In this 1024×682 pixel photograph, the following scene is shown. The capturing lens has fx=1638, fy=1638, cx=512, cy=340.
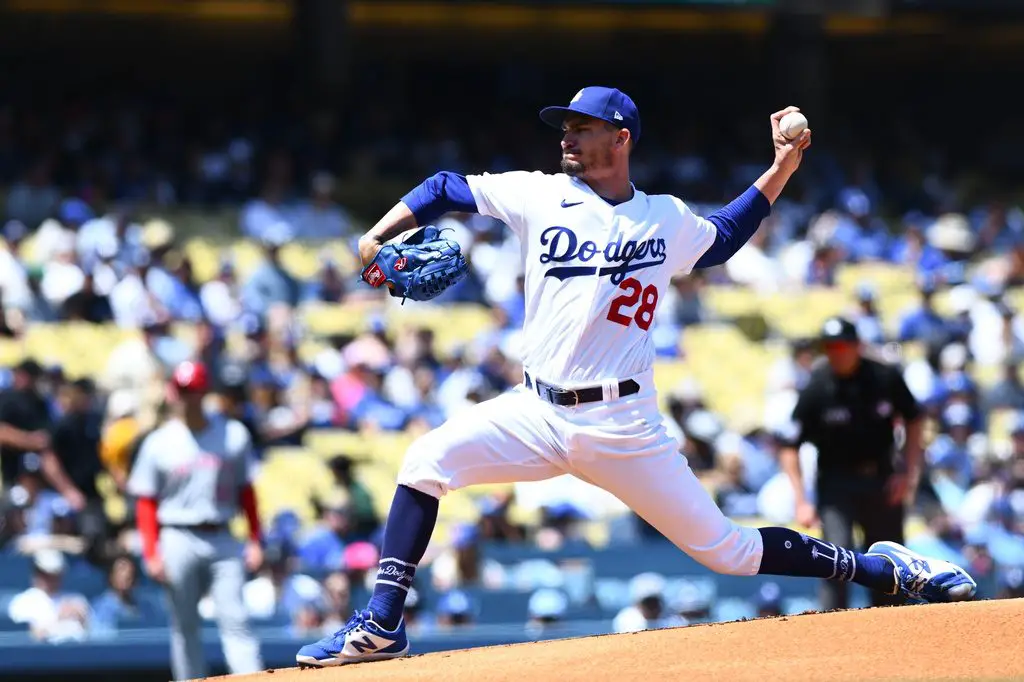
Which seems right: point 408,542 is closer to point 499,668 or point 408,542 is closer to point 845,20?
point 499,668

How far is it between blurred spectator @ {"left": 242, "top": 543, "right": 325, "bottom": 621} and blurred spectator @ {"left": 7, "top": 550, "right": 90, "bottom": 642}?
0.90m

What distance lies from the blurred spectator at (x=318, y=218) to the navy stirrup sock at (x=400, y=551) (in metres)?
9.27

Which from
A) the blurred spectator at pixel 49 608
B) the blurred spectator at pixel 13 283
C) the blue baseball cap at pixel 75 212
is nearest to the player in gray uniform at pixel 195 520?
the blurred spectator at pixel 49 608

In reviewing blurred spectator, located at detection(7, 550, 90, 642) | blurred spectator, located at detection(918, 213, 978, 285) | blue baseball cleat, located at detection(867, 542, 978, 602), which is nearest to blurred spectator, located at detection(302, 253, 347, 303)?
blurred spectator, located at detection(7, 550, 90, 642)

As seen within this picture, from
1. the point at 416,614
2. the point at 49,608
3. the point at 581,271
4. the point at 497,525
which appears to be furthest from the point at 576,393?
the point at 497,525

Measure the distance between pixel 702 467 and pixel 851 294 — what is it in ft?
13.3

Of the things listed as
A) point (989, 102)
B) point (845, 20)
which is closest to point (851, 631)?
point (845, 20)

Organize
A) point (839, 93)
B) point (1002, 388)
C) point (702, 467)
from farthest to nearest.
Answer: point (839, 93) < point (1002, 388) < point (702, 467)

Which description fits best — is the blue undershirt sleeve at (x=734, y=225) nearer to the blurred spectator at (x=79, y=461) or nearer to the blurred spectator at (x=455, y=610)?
the blurred spectator at (x=455, y=610)

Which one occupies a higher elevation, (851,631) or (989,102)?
(989,102)

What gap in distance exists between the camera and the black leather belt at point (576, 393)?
16.3 ft

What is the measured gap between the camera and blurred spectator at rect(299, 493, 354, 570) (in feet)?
31.2

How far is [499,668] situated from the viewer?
5.04 metres

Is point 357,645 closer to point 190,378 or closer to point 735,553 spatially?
point 735,553
